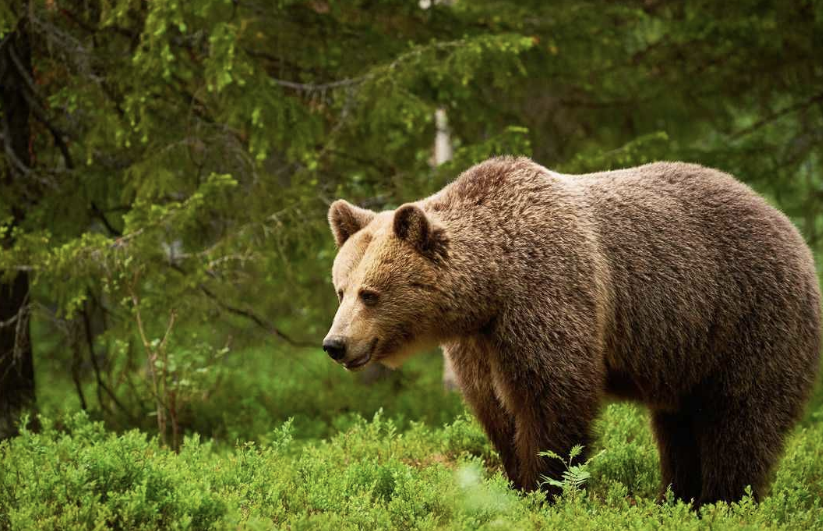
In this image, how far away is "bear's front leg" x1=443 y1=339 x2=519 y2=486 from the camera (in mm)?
5664

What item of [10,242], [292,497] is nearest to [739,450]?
[292,497]

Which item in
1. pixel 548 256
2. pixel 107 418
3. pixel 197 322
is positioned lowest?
pixel 107 418

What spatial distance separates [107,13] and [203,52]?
0.88 m

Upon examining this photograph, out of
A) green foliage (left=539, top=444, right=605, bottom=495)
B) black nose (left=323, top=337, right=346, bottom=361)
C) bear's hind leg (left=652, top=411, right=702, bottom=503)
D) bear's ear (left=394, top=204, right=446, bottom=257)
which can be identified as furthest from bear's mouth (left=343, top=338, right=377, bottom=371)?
bear's hind leg (left=652, top=411, right=702, bottom=503)

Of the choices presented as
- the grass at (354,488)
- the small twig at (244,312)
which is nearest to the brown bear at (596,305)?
the grass at (354,488)

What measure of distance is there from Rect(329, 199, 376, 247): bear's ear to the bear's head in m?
0.28

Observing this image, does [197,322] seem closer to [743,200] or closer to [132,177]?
[132,177]

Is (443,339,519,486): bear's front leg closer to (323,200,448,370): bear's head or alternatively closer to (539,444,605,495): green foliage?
(323,200,448,370): bear's head

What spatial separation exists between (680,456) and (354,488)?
2.24m

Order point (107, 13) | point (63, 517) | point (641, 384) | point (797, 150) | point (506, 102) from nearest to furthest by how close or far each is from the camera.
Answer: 1. point (63, 517)
2. point (641, 384)
3. point (107, 13)
4. point (506, 102)
5. point (797, 150)

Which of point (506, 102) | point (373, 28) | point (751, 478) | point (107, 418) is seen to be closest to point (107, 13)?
point (373, 28)

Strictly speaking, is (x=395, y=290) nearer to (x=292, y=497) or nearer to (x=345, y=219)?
(x=345, y=219)

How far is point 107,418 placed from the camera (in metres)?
9.55

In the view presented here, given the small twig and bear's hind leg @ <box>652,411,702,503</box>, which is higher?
the small twig
